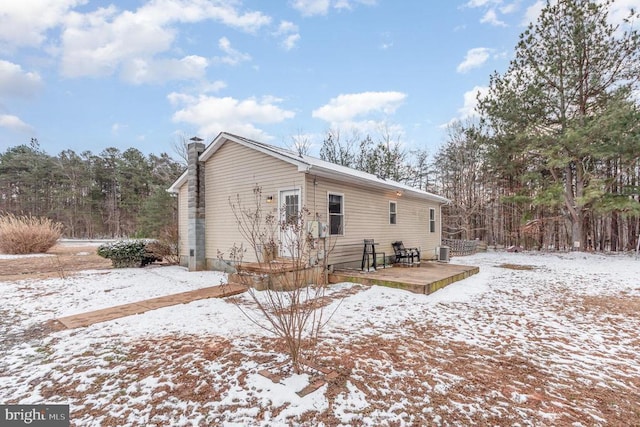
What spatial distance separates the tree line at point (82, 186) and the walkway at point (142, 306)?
2359 cm

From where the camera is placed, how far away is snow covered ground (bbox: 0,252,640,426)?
91.9 inches

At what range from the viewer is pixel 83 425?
215 centimetres

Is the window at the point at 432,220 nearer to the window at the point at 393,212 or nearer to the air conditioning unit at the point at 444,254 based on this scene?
the air conditioning unit at the point at 444,254

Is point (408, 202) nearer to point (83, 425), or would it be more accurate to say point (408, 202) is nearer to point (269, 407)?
point (269, 407)

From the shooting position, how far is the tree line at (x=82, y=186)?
27750 mm

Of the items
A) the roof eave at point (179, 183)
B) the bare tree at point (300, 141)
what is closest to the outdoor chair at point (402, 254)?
the roof eave at point (179, 183)

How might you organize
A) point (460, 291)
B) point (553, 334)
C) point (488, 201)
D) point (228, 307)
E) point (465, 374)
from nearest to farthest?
point (465, 374), point (553, 334), point (228, 307), point (460, 291), point (488, 201)

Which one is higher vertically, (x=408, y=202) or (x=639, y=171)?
(x=639, y=171)

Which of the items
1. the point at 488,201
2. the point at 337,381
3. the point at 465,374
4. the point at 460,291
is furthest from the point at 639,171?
the point at 337,381

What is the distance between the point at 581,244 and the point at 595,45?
→ 9430 mm

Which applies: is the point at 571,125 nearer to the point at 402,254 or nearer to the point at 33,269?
the point at 402,254

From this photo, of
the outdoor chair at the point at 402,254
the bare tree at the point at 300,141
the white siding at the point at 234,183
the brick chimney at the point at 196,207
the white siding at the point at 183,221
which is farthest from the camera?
the bare tree at the point at 300,141

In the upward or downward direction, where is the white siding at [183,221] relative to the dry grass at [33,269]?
upward

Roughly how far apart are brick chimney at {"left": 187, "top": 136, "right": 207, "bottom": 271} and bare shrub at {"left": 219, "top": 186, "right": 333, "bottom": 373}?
164 cm
